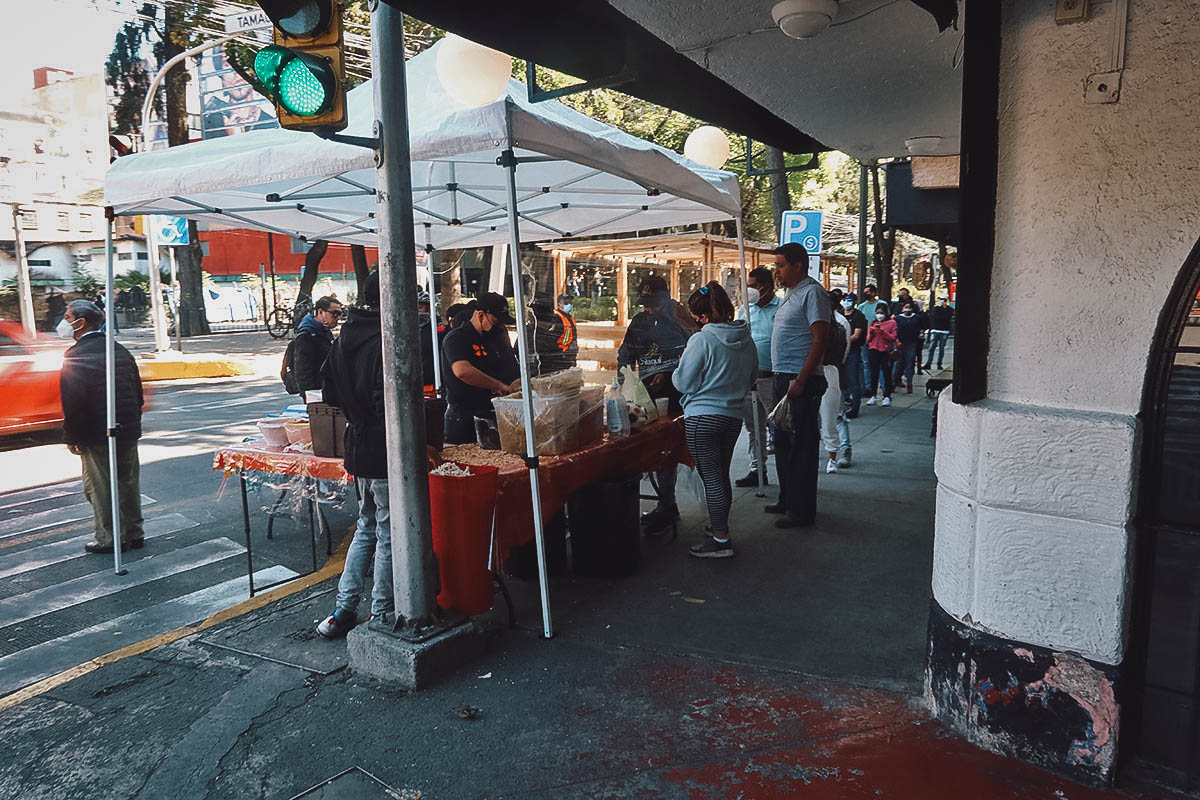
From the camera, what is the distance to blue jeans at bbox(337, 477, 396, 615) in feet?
13.9

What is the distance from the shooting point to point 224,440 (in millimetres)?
10117

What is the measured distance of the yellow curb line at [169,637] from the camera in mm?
3854

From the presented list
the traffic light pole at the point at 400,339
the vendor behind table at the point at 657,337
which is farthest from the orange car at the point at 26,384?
the traffic light pole at the point at 400,339

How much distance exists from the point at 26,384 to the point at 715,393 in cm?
930

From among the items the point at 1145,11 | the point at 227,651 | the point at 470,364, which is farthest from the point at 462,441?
the point at 1145,11

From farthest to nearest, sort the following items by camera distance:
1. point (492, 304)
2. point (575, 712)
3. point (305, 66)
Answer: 1. point (492, 304)
2. point (575, 712)
3. point (305, 66)

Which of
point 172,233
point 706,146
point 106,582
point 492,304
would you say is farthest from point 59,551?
point 172,233

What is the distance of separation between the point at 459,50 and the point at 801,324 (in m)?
3.24

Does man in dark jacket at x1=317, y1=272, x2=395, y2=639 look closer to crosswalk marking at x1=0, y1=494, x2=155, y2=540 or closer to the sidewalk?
the sidewalk

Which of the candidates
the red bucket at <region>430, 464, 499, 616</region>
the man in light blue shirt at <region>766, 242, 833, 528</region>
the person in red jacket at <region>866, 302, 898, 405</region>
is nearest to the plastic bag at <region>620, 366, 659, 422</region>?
the man in light blue shirt at <region>766, 242, 833, 528</region>

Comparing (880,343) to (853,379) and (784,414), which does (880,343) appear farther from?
(784,414)

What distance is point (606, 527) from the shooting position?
5035 millimetres

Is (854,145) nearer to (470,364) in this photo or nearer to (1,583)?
(470,364)

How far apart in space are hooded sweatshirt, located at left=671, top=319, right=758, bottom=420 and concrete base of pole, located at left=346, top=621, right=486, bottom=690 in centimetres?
219
